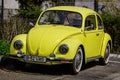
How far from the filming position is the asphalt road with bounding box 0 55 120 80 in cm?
1090

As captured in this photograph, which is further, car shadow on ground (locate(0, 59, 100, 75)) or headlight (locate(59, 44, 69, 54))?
car shadow on ground (locate(0, 59, 100, 75))

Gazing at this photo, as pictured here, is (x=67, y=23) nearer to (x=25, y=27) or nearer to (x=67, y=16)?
(x=67, y=16)

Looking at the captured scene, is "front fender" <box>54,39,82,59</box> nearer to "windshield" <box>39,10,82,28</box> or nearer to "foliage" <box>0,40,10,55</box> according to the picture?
"windshield" <box>39,10,82,28</box>

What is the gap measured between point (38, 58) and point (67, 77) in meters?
0.85

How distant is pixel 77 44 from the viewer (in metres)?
11.3

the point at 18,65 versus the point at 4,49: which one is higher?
the point at 4,49

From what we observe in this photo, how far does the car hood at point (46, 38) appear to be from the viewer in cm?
1112

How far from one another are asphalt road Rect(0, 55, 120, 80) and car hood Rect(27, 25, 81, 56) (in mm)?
600

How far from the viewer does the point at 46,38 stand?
37.1 feet

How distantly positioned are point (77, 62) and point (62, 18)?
4.96 feet

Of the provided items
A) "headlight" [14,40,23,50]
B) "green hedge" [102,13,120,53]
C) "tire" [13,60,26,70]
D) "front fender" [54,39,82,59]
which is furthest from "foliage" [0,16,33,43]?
"front fender" [54,39,82,59]

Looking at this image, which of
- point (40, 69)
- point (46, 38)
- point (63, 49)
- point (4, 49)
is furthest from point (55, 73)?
point (4, 49)

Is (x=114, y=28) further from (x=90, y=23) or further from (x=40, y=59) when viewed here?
(x=40, y=59)

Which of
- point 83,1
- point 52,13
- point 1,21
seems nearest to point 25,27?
point 1,21
